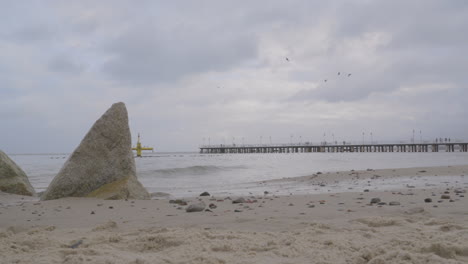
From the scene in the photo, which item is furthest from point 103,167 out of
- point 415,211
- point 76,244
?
point 415,211

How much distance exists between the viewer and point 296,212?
5.56m

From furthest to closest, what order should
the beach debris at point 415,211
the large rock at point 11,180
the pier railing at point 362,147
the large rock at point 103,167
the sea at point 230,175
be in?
the pier railing at point 362,147
the sea at point 230,175
the large rock at point 11,180
the large rock at point 103,167
the beach debris at point 415,211

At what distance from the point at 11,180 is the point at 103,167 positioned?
3.47 metres

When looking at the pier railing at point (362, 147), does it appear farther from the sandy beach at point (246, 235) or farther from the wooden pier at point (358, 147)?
the sandy beach at point (246, 235)

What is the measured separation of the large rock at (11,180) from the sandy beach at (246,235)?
4449mm

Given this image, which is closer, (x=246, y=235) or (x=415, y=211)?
(x=246, y=235)

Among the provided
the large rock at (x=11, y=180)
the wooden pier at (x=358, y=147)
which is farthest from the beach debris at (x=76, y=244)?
the wooden pier at (x=358, y=147)

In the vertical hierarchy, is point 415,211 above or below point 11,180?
below

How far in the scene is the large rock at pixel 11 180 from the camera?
33.0ft

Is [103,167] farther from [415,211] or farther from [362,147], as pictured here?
[362,147]

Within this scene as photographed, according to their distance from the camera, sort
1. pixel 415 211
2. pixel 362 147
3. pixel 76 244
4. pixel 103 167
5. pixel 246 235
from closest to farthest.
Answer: pixel 76 244, pixel 246 235, pixel 415 211, pixel 103 167, pixel 362 147

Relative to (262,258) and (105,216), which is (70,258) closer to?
(262,258)

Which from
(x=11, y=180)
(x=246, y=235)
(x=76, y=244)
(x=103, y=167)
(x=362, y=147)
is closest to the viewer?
(x=76, y=244)

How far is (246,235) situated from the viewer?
12.6 feet
